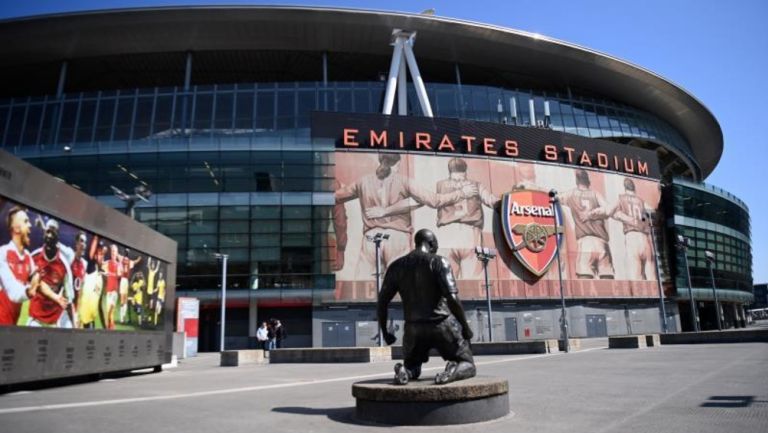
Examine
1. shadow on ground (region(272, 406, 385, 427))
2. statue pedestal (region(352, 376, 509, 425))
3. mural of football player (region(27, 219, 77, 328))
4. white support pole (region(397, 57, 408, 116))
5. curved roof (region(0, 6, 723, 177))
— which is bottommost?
shadow on ground (region(272, 406, 385, 427))

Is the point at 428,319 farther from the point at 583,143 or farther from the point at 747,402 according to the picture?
the point at 583,143

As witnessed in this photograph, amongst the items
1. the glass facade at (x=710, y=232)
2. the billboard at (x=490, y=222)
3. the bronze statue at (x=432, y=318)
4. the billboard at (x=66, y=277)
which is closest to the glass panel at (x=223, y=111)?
the billboard at (x=490, y=222)

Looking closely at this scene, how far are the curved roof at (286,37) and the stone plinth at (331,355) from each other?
99.4ft

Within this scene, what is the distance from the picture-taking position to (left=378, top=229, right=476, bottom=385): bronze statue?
7.55m

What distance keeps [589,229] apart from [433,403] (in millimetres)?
42687

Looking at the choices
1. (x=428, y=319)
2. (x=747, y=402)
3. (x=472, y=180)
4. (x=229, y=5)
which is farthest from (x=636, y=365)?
(x=229, y=5)

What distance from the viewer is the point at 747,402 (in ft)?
24.0

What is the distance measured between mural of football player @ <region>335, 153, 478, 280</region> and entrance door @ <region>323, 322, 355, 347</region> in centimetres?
372

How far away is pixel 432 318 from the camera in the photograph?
7.62 meters

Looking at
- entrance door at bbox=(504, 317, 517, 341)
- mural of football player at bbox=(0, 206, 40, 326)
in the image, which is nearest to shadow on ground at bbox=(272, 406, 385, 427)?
mural of football player at bbox=(0, 206, 40, 326)

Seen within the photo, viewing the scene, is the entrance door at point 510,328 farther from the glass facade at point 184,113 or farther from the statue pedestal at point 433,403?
the statue pedestal at point 433,403

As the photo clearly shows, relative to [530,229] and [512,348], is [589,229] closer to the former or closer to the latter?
[530,229]

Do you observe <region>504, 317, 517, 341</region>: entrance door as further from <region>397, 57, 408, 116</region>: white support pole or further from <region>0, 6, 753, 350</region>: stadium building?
<region>397, 57, 408, 116</region>: white support pole

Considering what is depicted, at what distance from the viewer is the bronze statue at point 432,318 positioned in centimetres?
755
